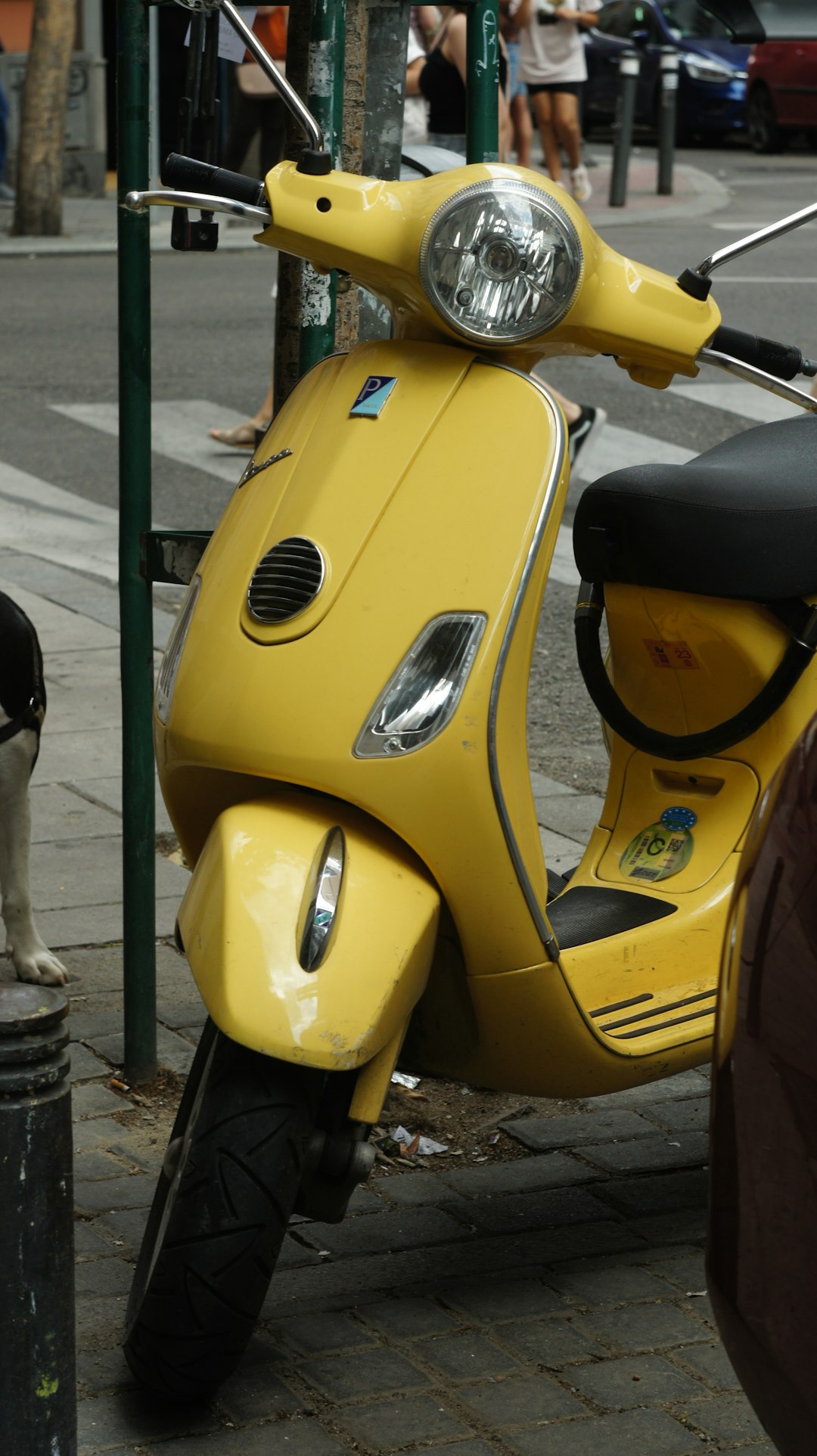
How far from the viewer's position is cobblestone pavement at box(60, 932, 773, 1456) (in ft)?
8.54

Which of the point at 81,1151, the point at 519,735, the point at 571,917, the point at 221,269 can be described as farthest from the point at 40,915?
the point at 221,269

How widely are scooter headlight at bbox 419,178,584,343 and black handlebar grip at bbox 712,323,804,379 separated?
0.36m

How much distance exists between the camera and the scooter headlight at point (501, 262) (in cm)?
265

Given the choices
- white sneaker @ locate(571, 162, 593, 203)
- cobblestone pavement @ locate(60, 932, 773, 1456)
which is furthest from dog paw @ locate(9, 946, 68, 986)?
white sneaker @ locate(571, 162, 593, 203)

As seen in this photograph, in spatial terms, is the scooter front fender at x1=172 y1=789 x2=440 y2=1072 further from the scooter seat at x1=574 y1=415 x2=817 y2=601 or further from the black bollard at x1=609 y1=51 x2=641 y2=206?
the black bollard at x1=609 y1=51 x2=641 y2=206

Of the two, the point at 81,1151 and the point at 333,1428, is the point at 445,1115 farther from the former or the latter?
the point at 333,1428

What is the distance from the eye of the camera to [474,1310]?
290cm

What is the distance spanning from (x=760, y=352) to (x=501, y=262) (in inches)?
22.5

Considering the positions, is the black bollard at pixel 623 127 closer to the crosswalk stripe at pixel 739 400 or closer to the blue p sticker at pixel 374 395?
the crosswalk stripe at pixel 739 400

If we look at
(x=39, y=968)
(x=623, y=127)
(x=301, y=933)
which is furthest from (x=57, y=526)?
(x=623, y=127)

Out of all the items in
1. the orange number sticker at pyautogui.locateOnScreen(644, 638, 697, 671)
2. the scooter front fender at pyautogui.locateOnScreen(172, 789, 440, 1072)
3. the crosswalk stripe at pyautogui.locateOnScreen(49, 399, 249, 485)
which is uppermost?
the orange number sticker at pyautogui.locateOnScreen(644, 638, 697, 671)

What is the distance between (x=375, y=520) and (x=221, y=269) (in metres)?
12.3

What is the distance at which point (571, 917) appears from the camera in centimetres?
312

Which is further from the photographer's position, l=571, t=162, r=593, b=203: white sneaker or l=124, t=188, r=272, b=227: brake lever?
l=571, t=162, r=593, b=203: white sneaker
